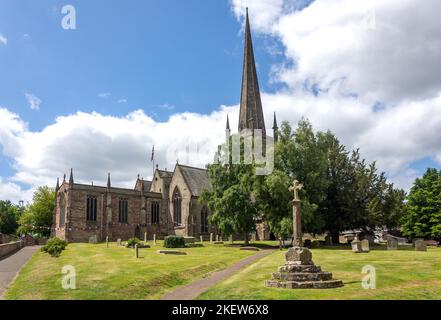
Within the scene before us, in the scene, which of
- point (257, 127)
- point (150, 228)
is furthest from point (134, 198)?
point (257, 127)

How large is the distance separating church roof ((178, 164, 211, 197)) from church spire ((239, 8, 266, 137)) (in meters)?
12.1

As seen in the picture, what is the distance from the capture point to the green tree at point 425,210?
46.8m

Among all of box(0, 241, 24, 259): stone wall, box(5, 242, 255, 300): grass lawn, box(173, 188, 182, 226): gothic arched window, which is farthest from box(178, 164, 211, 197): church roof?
box(5, 242, 255, 300): grass lawn

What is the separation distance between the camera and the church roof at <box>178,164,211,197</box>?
63.6 metres

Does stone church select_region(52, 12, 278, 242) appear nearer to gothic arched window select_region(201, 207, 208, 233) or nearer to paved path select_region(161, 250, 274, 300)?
gothic arched window select_region(201, 207, 208, 233)

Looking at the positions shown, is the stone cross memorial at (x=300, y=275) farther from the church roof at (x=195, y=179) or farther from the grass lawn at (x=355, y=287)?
the church roof at (x=195, y=179)

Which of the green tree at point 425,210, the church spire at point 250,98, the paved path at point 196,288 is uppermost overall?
the church spire at point 250,98

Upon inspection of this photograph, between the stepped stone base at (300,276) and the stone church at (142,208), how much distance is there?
3395cm

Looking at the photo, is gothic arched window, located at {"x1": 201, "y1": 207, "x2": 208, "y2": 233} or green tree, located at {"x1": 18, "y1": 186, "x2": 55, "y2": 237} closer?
gothic arched window, located at {"x1": 201, "y1": 207, "x2": 208, "y2": 233}

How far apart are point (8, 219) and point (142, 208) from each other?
50.4 meters

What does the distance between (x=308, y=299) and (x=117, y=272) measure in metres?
9.97

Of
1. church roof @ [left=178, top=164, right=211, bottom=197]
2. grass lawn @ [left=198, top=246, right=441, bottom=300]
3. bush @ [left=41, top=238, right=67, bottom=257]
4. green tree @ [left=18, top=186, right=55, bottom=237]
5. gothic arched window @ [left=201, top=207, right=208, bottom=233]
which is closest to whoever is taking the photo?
grass lawn @ [left=198, top=246, right=441, bottom=300]

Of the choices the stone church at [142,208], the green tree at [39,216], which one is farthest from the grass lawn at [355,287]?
the green tree at [39,216]
